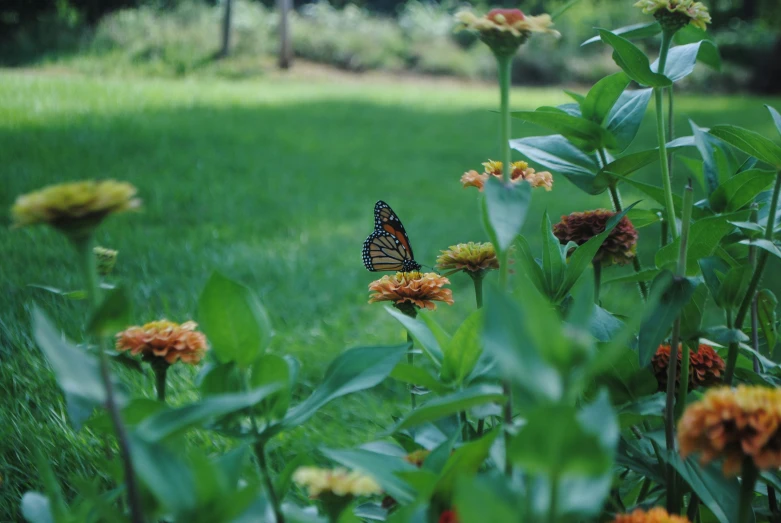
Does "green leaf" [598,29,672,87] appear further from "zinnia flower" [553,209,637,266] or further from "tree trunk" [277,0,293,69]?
"tree trunk" [277,0,293,69]

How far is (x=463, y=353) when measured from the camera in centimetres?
69

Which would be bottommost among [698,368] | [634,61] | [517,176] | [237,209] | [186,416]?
[237,209]

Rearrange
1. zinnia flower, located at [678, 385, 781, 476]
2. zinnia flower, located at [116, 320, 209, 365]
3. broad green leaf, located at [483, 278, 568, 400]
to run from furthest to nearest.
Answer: zinnia flower, located at [116, 320, 209, 365]
zinnia flower, located at [678, 385, 781, 476]
broad green leaf, located at [483, 278, 568, 400]

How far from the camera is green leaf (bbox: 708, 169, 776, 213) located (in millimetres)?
907

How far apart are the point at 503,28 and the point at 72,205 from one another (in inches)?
14.3

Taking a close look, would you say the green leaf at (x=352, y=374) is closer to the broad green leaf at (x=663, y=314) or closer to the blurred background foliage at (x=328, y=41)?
the broad green leaf at (x=663, y=314)

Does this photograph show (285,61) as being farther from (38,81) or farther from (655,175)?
(655,175)

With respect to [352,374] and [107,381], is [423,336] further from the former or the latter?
[107,381]

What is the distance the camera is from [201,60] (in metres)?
7.74

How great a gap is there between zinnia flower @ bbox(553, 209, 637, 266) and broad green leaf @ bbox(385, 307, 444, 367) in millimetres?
326

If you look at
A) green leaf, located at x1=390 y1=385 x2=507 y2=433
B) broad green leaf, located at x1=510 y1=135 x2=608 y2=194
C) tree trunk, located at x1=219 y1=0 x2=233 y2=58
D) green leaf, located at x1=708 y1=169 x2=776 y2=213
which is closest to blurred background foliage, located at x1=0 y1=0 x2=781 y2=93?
tree trunk, located at x1=219 y1=0 x2=233 y2=58

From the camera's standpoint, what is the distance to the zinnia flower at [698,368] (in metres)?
0.88

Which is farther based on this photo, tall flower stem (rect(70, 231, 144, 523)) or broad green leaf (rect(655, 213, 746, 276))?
broad green leaf (rect(655, 213, 746, 276))

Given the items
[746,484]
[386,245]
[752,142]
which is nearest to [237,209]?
[386,245]
